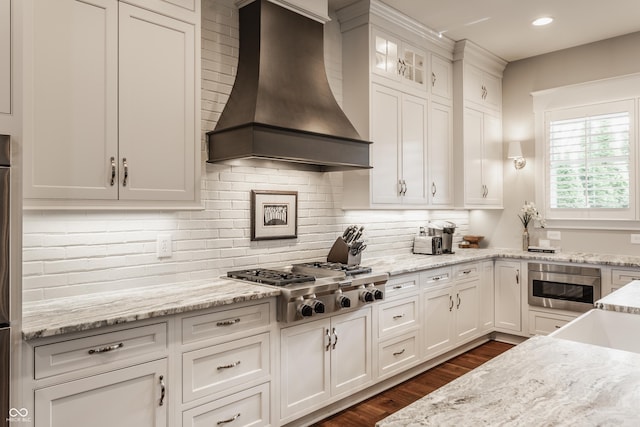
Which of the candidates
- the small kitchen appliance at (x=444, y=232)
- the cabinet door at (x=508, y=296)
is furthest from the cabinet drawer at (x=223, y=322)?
the cabinet door at (x=508, y=296)

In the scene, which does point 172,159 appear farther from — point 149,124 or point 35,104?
point 35,104

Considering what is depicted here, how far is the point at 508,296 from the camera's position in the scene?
453 cm

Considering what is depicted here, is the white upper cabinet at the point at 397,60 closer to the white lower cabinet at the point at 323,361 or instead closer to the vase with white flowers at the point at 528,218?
the vase with white flowers at the point at 528,218

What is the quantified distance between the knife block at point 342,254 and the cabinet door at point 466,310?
126cm

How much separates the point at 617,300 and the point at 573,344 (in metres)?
0.73

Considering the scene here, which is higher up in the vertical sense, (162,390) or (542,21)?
(542,21)

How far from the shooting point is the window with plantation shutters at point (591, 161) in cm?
434

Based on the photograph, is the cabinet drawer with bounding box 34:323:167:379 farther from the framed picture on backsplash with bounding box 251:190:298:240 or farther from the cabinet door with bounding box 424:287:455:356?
the cabinet door with bounding box 424:287:455:356

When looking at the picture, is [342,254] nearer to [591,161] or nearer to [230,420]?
[230,420]

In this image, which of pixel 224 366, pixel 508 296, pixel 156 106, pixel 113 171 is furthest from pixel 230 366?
pixel 508 296

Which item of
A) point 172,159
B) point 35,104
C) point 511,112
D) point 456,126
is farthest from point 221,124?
point 511,112

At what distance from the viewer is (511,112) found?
5113 mm

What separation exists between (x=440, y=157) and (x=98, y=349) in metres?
3.48

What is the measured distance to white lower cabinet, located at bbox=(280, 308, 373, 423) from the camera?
104 inches
